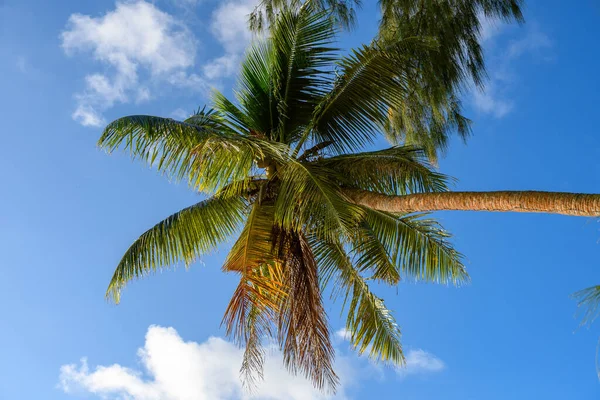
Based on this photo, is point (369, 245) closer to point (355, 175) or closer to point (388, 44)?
point (355, 175)

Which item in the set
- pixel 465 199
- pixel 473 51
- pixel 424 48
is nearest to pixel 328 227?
pixel 465 199

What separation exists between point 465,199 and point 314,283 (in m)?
2.79

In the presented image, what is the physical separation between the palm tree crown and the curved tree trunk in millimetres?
530

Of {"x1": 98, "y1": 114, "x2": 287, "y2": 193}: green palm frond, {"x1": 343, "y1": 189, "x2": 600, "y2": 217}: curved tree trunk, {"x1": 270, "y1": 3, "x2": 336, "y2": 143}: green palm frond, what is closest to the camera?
{"x1": 343, "y1": 189, "x2": 600, "y2": 217}: curved tree trunk

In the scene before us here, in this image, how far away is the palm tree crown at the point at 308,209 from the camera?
730 centimetres

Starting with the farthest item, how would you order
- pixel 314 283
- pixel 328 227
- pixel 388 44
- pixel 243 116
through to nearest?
pixel 243 116 < pixel 314 283 < pixel 388 44 < pixel 328 227

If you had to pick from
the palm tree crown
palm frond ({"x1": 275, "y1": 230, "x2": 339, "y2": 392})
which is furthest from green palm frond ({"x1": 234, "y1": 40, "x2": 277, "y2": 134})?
palm frond ({"x1": 275, "y1": 230, "x2": 339, "y2": 392})

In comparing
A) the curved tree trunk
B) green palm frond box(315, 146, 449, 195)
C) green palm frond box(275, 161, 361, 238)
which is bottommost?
the curved tree trunk

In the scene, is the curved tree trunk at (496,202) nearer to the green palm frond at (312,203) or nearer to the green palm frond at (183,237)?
the green palm frond at (312,203)

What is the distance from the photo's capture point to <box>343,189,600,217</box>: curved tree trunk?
4.51 m

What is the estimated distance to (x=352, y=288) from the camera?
821cm

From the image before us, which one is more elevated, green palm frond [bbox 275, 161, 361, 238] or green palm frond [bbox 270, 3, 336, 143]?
green palm frond [bbox 270, 3, 336, 143]

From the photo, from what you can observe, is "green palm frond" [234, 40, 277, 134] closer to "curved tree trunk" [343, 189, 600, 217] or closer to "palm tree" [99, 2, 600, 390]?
"palm tree" [99, 2, 600, 390]

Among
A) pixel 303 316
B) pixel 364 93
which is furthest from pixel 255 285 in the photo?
pixel 364 93
